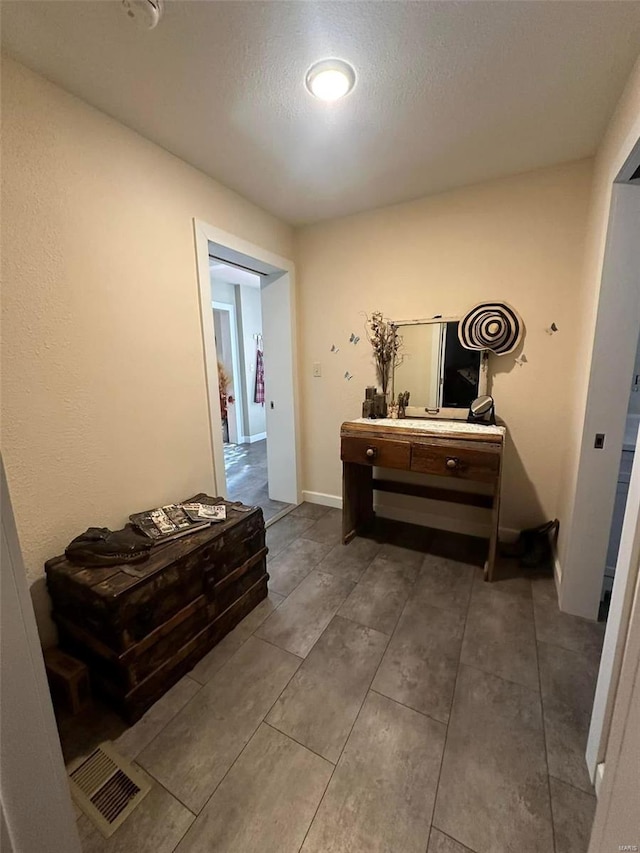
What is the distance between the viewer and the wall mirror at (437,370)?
2.34 metres

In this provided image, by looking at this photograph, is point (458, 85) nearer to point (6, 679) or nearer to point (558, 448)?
point (558, 448)

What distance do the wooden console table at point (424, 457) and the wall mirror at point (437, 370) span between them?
0.13 m

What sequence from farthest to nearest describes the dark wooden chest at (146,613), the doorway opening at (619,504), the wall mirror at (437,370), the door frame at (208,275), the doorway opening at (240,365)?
the doorway opening at (240,365), the wall mirror at (437,370), the door frame at (208,275), the doorway opening at (619,504), the dark wooden chest at (146,613)

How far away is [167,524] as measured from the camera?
166 centimetres

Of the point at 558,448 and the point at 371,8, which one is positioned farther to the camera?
the point at 558,448

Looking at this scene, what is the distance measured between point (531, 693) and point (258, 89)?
106 inches

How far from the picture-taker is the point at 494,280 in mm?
2221

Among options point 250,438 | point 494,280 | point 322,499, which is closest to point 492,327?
point 494,280

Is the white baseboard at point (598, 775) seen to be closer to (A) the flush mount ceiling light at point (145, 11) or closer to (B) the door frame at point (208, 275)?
(B) the door frame at point (208, 275)

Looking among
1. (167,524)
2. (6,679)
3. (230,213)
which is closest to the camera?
(6,679)

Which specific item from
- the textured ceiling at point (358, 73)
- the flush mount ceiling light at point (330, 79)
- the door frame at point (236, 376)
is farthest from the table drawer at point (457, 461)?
the door frame at point (236, 376)

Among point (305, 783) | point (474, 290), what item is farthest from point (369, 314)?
point (305, 783)

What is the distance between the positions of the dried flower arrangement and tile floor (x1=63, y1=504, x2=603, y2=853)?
156cm

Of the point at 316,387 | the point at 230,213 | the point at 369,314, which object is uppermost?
the point at 230,213
